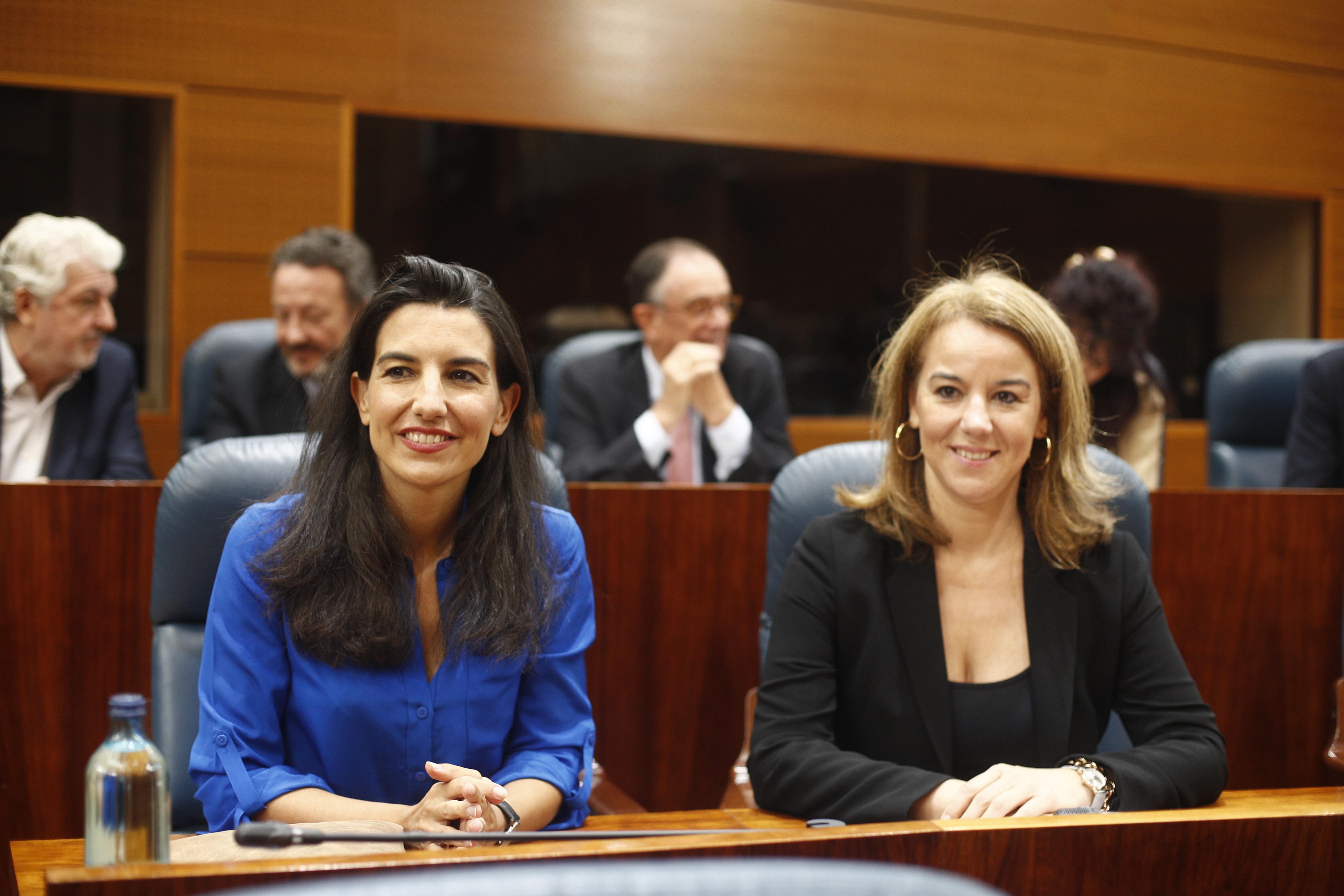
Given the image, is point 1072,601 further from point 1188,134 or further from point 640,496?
point 1188,134

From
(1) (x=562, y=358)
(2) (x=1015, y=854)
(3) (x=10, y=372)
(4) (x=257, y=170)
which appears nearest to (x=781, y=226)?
(1) (x=562, y=358)

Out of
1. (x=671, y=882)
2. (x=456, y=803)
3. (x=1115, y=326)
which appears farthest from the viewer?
(x=1115, y=326)

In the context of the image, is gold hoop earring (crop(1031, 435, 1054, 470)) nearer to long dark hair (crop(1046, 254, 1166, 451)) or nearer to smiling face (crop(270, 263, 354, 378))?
long dark hair (crop(1046, 254, 1166, 451))

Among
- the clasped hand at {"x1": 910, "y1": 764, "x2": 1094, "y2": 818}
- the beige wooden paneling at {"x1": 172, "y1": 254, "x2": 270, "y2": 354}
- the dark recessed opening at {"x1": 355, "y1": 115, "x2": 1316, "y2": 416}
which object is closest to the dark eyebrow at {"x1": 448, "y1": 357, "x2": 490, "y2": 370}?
the clasped hand at {"x1": 910, "y1": 764, "x2": 1094, "y2": 818}

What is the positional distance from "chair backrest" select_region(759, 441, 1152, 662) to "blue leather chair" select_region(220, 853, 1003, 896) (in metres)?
1.43

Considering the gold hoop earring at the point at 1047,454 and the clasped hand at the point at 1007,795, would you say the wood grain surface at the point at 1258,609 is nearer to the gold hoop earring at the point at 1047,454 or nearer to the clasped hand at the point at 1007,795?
the gold hoop earring at the point at 1047,454

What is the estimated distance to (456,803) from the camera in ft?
4.13

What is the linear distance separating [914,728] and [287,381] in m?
1.92

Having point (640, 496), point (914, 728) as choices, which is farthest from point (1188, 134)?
point (914, 728)

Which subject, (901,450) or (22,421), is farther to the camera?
(22,421)

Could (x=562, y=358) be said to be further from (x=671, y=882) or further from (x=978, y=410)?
(x=671, y=882)

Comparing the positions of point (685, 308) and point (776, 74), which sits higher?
point (776, 74)

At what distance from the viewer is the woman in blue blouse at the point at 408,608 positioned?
1373 mm

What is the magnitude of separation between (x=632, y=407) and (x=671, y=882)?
2.68m
